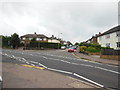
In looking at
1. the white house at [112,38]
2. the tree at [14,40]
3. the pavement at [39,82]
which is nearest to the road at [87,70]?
the pavement at [39,82]

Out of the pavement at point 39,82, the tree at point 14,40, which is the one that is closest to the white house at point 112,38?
the pavement at point 39,82

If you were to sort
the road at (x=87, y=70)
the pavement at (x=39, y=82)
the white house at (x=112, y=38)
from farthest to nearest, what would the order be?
the white house at (x=112, y=38), the road at (x=87, y=70), the pavement at (x=39, y=82)

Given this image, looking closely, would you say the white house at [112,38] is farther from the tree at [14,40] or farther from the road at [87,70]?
the tree at [14,40]

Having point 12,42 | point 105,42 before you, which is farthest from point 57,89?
point 12,42

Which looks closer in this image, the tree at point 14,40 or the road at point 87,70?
the road at point 87,70

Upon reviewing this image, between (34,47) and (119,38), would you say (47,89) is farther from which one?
(34,47)

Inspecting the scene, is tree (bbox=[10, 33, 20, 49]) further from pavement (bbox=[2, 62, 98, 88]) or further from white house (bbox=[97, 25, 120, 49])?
pavement (bbox=[2, 62, 98, 88])

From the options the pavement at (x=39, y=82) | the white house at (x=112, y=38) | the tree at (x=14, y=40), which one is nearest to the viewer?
the pavement at (x=39, y=82)

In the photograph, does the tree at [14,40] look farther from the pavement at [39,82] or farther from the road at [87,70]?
the pavement at [39,82]

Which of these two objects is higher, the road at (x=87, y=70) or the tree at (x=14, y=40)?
the tree at (x=14, y=40)

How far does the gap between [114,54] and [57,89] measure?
588 inches

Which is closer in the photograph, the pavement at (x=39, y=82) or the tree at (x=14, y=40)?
the pavement at (x=39, y=82)

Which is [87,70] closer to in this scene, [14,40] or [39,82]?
[39,82]

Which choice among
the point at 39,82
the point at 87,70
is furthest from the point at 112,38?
the point at 39,82
